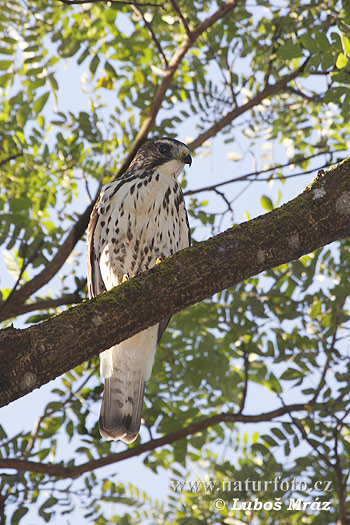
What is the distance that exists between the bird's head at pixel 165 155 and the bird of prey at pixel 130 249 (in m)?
0.12

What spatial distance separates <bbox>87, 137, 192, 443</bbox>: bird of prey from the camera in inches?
178

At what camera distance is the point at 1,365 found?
2434 millimetres

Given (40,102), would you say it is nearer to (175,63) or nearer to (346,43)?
(175,63)

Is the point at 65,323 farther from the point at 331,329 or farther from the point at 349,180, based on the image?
the point at 331,329

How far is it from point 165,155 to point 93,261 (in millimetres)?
983

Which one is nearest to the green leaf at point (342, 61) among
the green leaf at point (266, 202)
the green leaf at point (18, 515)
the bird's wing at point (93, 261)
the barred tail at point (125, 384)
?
the green leaf at point (266, 202)

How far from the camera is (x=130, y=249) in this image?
180 inches

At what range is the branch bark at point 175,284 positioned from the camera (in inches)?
97.5

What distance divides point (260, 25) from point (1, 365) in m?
4.19

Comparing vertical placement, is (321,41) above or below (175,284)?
above

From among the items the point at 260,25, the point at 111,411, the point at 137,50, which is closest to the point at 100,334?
the point at 111,411

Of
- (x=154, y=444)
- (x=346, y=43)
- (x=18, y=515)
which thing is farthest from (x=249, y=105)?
(x=18, y=515)

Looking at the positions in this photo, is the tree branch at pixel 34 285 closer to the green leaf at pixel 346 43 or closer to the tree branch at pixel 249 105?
the tree branch at pixel 249 105

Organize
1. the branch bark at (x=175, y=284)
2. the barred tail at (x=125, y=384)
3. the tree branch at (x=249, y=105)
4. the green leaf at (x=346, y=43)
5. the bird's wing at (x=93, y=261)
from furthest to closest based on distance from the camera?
the tree branch at (x=249, y=105), the bird's wing at (x=93, y=261), the barred tail at (x=125, y=384), the green leaf at (x=346, y=43), the branch bark at (x=175, y=284)
